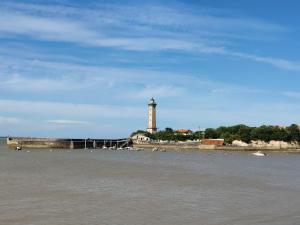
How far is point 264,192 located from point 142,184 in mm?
8379

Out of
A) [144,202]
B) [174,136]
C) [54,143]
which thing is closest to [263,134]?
[174,136]

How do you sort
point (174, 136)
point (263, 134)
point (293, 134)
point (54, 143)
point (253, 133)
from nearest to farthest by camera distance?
1. point (54, 143)
2. point (293, 134)
3. point (263, 134)
4. point (253, 133)
5. point (174, 136)

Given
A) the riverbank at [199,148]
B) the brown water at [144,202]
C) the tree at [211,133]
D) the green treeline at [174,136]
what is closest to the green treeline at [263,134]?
the riverbank at [199,148]

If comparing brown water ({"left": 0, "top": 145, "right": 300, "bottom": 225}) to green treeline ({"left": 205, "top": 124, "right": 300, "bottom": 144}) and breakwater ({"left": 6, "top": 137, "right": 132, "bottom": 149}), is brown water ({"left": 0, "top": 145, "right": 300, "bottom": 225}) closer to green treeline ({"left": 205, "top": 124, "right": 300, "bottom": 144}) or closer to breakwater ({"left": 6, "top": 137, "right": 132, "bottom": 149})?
breakwater ({"left": 6, "top": 137, "right": 132, "bottom": 149})

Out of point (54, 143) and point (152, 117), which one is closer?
point (54, 143)

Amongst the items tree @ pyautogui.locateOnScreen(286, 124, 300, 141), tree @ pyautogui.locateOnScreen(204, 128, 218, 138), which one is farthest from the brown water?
tree @ pyautogui.locateOnScreen(204, 128, 218, 138)

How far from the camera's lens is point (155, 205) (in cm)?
2556

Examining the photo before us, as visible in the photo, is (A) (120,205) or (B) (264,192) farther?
(B) (264,192)

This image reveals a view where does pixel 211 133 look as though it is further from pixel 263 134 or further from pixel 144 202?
pixel 144 202

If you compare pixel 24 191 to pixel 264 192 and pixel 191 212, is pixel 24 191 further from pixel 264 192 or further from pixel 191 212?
pixel 264 192

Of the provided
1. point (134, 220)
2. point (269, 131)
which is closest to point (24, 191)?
point (134, 220)

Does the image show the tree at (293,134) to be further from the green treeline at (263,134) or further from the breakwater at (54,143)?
the breakwater at (54,143)

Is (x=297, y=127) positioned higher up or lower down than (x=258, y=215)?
higher up

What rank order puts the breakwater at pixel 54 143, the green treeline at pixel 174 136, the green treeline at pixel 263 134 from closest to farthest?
the breakwater at pixel 54 143 → the green treeline at pixel 263 134 → the green treeline at pixel 174 136
